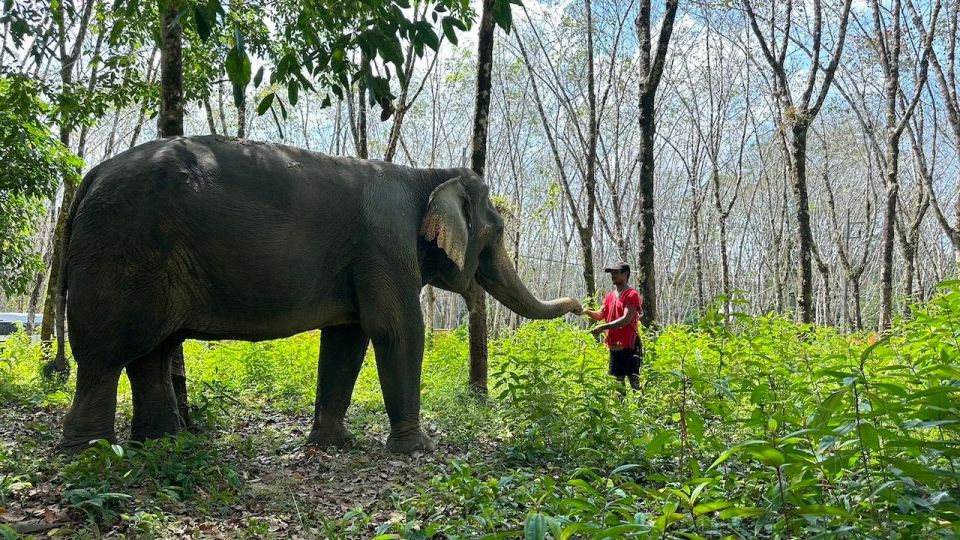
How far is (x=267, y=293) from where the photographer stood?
18.0 ft

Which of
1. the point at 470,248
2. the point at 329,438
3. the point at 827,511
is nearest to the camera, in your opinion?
the point at 827,511

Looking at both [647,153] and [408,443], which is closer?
[408,443]

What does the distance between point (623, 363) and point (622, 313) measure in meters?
0.70

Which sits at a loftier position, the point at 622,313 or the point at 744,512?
the point at 622,313

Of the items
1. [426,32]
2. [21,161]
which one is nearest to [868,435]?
[426,32]

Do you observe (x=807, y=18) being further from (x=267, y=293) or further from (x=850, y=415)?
(x=850, y=415)

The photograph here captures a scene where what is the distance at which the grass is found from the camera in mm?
2402

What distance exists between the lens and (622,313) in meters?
8.16

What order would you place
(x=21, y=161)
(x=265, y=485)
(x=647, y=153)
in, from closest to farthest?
1. (x=265, y=485)
2. (x=21, y=161)
3. (x=647, y=153)

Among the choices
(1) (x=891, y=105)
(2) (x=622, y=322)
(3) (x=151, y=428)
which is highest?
(1) (x=891, y=105)

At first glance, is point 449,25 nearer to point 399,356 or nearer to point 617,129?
point 399,356

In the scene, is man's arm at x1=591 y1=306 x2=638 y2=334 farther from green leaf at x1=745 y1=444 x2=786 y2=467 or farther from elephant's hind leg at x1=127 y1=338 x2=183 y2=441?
green leaf at x1=745 y1=444 x2=786 y2=467

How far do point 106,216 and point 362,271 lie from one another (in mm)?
1946

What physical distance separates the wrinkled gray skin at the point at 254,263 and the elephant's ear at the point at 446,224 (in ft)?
0.05
